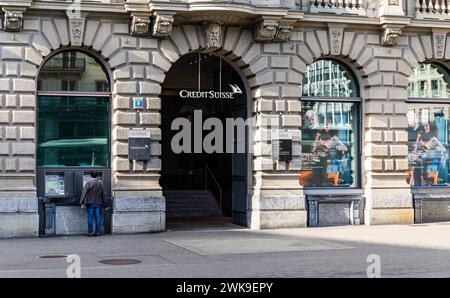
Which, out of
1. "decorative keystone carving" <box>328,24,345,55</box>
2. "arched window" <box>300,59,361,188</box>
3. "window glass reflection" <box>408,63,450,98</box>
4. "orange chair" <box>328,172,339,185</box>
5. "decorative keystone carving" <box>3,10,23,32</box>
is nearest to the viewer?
"decorative keystone carving" <box>3,10,23,32</box>

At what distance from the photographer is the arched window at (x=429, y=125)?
2691cm

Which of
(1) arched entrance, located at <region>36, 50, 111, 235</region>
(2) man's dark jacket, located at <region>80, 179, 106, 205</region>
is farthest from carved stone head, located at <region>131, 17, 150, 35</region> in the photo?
(2) man's dark jacket, located at <region>80, 179, 106, 205</region>

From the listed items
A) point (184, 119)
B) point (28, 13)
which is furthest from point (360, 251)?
point (184, 119)

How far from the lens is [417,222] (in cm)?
2630

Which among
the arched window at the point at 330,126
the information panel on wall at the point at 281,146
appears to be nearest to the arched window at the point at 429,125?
the arched window at the point at 330,126

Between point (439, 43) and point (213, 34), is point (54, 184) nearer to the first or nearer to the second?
point (213, 34)

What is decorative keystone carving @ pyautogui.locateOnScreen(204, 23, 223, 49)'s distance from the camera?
23.9 meters

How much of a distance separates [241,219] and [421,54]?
8169 mm

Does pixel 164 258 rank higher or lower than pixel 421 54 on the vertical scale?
lower

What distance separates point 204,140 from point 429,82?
→ 8615mm

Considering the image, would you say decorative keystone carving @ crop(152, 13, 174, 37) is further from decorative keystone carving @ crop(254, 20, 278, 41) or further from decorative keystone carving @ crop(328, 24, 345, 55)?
decorative keystone carving @ crop(328, 24, 345, 55)

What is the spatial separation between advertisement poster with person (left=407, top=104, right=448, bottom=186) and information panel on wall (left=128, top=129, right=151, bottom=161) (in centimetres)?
926

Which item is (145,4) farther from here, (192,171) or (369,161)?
(192,171)

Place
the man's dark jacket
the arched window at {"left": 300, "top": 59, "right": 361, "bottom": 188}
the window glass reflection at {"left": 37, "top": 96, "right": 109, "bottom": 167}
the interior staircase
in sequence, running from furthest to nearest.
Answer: the interior staircase < the arched window at {"left": 300, "top": 59, "right": 361, "bottom": 188} < the window glass reflection at {"left": 37, "top": 96, "right": 109, "bottom": 167} < the man's dark jacket
